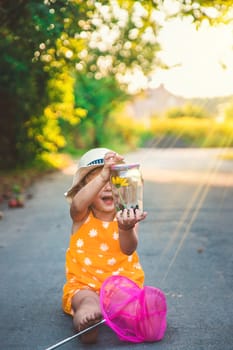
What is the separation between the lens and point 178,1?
680 centimetres

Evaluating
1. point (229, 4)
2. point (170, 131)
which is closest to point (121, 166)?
point (229, 4)

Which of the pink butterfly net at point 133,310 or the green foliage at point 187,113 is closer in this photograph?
the pink butterfly net at point 133,310

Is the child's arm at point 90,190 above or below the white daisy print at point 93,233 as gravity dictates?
above

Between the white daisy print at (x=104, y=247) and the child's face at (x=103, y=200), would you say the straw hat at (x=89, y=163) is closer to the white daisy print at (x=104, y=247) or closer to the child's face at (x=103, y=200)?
the child's face at (x=103, y=200)

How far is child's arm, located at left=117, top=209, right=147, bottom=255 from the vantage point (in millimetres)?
3129

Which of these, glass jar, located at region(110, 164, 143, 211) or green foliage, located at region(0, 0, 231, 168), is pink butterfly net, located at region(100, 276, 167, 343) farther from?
green foliage, located at region(0, 0, 231, 168)

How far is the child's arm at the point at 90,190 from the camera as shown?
321 centimetres

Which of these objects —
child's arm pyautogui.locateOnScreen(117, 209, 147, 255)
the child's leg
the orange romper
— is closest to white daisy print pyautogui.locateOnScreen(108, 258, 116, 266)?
the orange romper

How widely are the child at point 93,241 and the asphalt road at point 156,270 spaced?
0.25 metres

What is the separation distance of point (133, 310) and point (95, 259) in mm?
526

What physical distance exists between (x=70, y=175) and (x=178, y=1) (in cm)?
900

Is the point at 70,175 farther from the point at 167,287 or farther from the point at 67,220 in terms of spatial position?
the point at 167,287

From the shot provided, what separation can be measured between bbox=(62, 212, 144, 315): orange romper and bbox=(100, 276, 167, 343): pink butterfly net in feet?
0.89

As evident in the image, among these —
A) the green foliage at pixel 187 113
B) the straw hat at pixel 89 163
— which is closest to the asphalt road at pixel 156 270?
the straw hat at pixel 89 163
